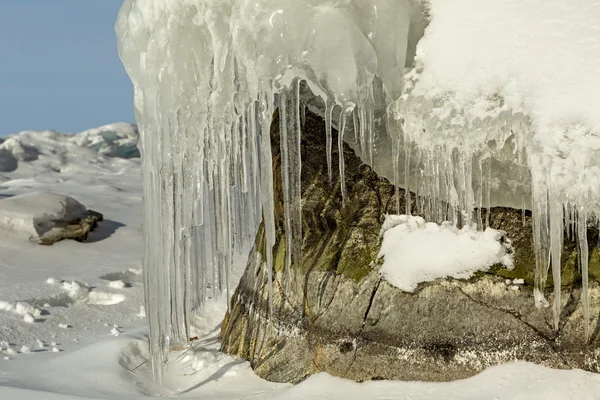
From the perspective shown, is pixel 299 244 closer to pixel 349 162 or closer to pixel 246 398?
pixel 349 162

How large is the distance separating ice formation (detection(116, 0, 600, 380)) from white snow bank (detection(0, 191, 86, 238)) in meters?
4.61

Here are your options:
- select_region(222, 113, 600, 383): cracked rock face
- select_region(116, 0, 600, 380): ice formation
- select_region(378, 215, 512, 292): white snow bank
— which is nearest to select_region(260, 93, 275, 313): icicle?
select_region(116, 0, 600, 380): ice formation

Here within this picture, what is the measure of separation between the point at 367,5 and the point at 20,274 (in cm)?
502

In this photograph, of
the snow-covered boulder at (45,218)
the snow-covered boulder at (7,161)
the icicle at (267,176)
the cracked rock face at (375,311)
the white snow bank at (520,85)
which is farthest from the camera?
the snow-covered boulder at (7,161)

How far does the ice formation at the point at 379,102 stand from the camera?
3314 mm

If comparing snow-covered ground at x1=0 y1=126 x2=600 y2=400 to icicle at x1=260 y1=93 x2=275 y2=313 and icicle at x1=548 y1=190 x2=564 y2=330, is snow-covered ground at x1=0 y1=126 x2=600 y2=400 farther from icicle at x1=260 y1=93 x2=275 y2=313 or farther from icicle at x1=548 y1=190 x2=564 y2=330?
icicle at x1=260 y1=93 x2=275 y2=313

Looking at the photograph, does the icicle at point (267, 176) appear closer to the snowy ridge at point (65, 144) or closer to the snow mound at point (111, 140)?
the snowy ridge at point (65, 144)

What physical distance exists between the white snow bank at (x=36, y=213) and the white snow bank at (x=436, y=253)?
5672 millimetres

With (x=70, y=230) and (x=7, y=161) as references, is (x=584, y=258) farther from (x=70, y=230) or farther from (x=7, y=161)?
(x=7, y=161)

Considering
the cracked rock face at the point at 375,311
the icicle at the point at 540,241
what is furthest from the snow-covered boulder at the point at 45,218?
the icicle at the point at 540,241

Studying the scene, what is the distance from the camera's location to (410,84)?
365 centimetres

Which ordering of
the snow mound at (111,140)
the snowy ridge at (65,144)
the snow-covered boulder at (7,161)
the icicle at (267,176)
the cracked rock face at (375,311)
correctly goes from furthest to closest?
the snow mound at (111,140)
the snowy ridge at (65,144)
the snow-covered boulder at (7,161)
the icicle at (267,176)
the cracked rock face at (375,311)

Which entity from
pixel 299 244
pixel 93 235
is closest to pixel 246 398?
pixel 299 244

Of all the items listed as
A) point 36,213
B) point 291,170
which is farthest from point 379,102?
point 36,213
